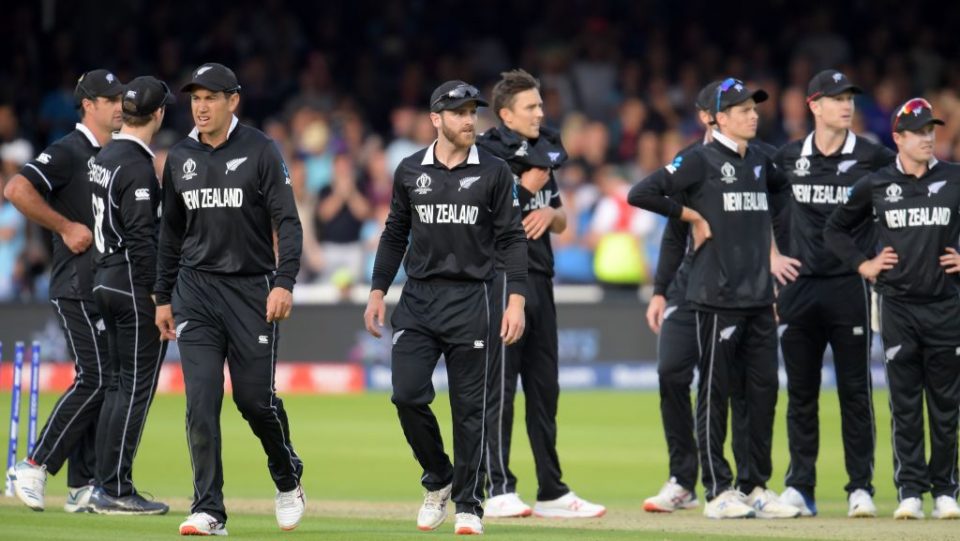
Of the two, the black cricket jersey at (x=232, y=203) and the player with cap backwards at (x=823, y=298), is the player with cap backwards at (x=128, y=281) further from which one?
the player with cap backwards at (x=823, y=298)

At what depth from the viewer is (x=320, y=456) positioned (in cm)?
1329

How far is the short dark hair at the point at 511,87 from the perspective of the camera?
10.0 m

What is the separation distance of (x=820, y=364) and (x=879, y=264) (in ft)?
3.00

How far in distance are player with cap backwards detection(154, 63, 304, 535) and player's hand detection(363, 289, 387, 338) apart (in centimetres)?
49

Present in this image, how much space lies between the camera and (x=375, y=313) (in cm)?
862

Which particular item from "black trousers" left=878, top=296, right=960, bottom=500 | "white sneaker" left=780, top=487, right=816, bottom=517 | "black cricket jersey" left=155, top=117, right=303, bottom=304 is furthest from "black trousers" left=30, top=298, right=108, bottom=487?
"black trousers" left=878, top=296, right=960, bottom=500

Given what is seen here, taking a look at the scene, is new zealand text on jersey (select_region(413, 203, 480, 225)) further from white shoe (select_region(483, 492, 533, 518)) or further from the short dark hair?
white shoe (select_region(483, 492, 533, 518))

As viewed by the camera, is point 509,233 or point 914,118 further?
point 914,118

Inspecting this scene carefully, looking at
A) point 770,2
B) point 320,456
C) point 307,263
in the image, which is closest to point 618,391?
point 307,263

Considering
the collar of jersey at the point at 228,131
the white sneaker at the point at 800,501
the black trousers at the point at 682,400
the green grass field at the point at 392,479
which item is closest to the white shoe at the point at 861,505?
the green grass field at the point at 392,479

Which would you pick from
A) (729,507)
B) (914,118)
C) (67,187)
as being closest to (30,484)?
(67,187)

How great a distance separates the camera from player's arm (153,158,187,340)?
8.53 meters

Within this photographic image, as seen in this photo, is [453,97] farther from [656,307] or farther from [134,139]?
[656,307]

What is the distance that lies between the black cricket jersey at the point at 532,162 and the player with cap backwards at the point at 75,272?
230 cm
